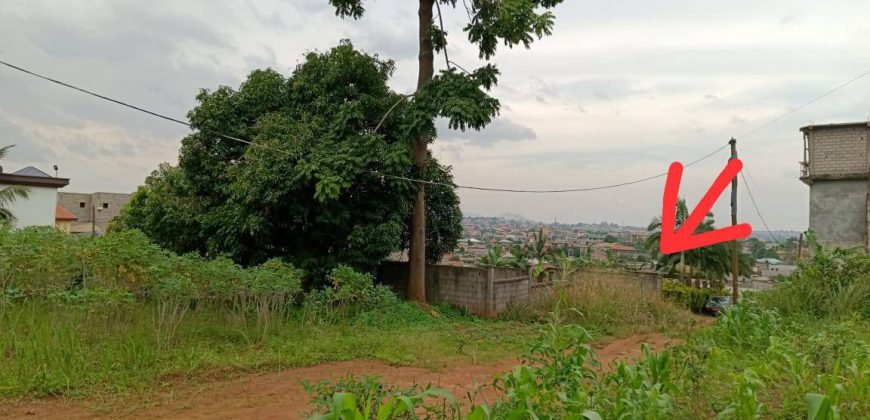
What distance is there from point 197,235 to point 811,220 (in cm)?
1545

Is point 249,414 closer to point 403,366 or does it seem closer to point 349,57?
point 403,366

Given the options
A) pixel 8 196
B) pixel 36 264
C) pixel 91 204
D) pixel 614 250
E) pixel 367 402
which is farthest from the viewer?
pixel 91 204

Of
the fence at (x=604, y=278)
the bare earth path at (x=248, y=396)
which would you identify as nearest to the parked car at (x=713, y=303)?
the fence at (x=604, y=278)

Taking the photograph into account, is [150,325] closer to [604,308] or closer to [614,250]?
[604,308]

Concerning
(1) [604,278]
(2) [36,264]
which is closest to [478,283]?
(1) [604,278]

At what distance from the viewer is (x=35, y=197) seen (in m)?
17.2

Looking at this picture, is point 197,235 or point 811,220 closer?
point 197,235

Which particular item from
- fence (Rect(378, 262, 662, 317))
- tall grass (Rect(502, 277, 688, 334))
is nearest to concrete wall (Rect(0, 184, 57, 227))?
fence (Rect(378, 262, 662, 317))

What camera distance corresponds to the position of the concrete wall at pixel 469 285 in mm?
11273

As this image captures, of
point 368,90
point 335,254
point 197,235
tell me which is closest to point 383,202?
point 335,254

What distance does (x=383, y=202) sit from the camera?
35.5 feet

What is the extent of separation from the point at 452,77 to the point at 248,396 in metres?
7.28

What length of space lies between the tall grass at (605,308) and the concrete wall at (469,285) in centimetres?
33

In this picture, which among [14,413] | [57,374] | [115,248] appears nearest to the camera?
[14,413]
